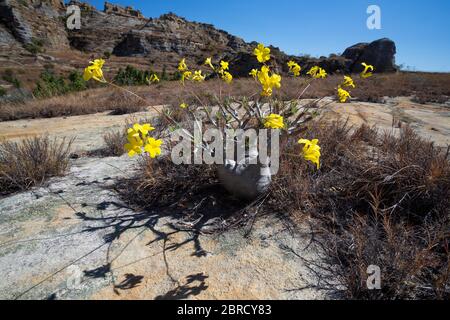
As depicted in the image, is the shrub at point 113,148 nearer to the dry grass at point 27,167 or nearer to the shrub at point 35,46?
the dry grass at point 27,167

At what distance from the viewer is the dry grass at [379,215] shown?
4.47 ft

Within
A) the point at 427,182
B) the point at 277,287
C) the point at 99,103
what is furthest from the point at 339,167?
the point at 99,103

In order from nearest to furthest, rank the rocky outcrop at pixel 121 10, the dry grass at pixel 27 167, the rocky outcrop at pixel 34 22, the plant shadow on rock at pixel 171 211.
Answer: the plant shadow on rock at pixel 171 211
the dry grass at pixel 27 167
the rocky outcrop at pixel 34 22
the rocky outcrop at pixel 121 10

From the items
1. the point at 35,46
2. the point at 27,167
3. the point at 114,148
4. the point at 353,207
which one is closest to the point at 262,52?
the point at 353,207

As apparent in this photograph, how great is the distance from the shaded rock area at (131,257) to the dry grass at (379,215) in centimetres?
20

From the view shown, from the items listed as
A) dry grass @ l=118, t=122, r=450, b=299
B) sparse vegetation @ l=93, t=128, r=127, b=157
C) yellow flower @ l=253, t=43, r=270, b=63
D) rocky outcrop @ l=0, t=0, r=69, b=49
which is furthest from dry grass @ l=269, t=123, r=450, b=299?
rocky outcrop @ l=0, t=0, r=69, b=49

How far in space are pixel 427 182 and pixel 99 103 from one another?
25.0 feet

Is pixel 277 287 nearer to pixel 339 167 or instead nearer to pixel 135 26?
Answer: pixel 339 167

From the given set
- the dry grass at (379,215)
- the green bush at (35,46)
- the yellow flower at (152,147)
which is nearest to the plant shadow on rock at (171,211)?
the dry grass at (379,215)

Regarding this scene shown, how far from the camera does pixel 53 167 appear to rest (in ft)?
8.89

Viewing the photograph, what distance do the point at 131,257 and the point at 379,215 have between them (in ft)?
6.08

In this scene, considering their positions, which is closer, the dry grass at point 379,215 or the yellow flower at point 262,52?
the dry grass at point 379,215
